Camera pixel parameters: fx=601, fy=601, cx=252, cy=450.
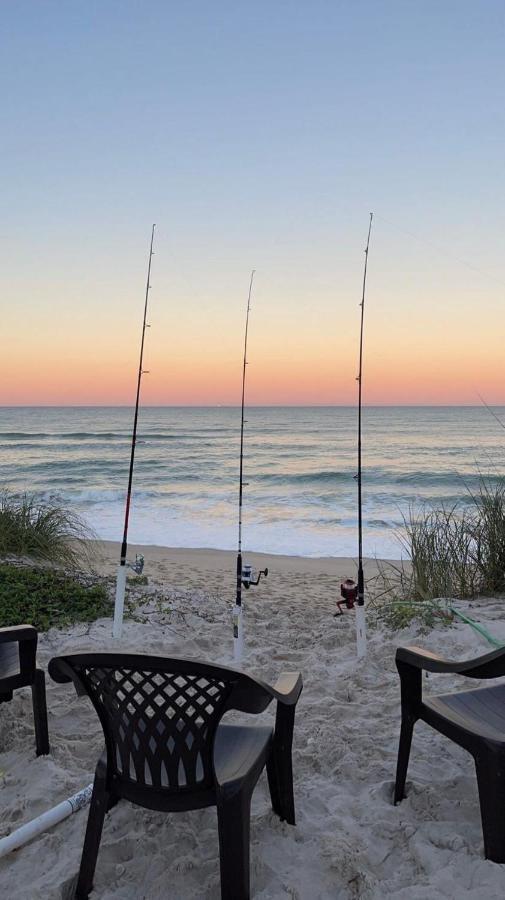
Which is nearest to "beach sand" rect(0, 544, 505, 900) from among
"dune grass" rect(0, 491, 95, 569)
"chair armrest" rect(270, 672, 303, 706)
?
"chair armrest" rect(270, 672, 303, 706)

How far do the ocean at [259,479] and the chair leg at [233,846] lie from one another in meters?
5.48

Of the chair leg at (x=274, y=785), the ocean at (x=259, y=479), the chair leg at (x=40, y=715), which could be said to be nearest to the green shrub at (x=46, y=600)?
the chair leg at (x=40, y=715)

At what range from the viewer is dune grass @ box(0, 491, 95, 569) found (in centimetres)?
662

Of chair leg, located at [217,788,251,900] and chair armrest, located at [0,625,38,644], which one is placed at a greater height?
chair armrest, located at [0,625,38,644]

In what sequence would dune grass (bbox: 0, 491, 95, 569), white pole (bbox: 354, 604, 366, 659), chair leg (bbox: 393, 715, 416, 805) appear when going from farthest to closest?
dune grass (bbox: 0, 491, 95, 569) → white pole (bbox: 354, 604, 366, 659) → chair leg (bbox: 393, 715, 416, 805)

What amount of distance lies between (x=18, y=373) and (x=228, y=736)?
3269 centimetres

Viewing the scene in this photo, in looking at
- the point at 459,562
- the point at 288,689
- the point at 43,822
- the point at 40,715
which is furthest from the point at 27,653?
the point at 459,562

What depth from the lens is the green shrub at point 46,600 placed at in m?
4.60

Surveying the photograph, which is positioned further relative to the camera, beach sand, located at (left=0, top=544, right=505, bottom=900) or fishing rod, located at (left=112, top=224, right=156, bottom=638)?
fishing rod, located at (left=112, top=224, right=156, bottom=638)

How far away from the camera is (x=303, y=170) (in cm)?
917

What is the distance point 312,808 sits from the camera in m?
2.33

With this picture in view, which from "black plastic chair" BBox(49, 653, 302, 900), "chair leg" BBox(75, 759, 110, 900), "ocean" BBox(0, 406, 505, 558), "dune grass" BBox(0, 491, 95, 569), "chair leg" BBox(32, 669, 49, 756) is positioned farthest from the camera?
"ocean" BBox(0, 406, 505, 558)

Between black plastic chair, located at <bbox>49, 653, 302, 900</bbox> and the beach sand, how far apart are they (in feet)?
A: 0.77

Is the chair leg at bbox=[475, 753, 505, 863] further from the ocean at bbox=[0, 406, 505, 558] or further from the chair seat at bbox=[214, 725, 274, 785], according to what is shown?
the ocean at bbox=[0, 406, 505, 558]
